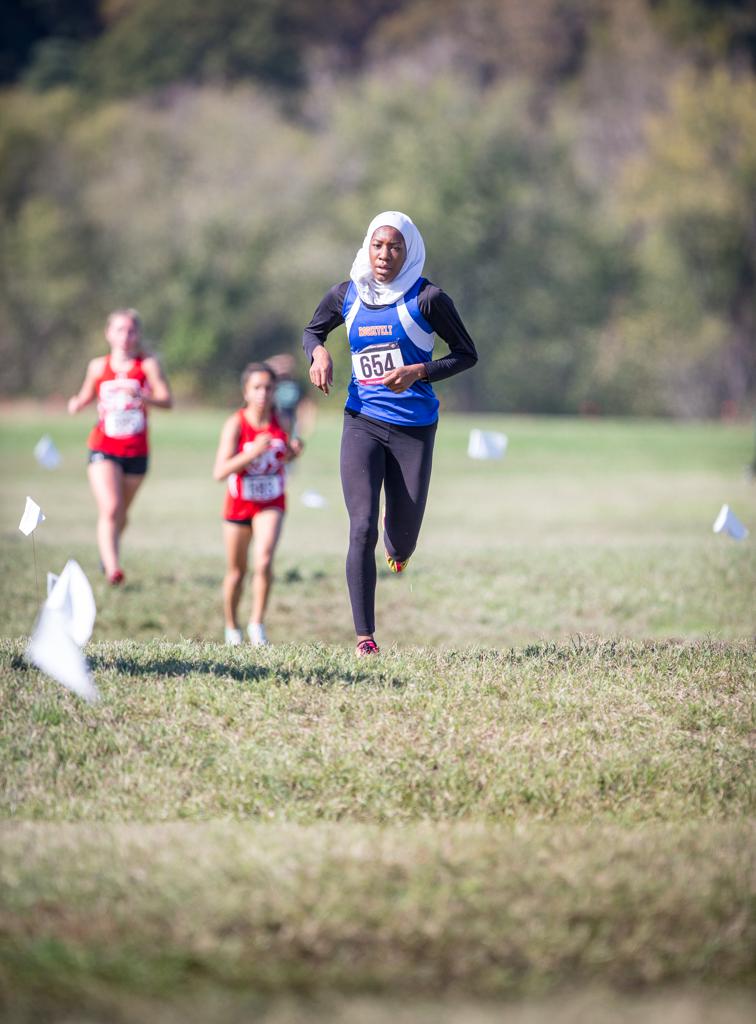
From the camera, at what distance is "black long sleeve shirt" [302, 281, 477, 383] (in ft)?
24.1

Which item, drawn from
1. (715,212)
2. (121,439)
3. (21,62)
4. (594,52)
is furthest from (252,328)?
(121,439)

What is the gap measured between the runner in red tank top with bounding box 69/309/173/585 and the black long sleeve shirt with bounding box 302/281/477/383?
11.3 feet

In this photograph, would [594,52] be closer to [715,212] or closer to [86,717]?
[715,212]

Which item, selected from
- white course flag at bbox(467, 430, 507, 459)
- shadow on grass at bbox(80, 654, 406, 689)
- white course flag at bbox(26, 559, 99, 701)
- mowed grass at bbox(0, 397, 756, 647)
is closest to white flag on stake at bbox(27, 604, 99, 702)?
white course flag at bbox(26, 559, 99, 701)

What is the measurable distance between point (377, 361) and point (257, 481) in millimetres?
2532

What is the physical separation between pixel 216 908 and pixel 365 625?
3.40 meters

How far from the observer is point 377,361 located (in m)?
7.43

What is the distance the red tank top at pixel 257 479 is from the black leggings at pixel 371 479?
213 centimetres

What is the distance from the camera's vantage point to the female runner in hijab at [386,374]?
289 inches

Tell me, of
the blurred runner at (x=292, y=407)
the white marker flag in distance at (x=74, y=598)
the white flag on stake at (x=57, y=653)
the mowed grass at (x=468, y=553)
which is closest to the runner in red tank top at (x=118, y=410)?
the mowed grass at (x=468, y=553)

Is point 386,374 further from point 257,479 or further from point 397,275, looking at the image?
point 257,479

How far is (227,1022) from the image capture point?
11.7ft

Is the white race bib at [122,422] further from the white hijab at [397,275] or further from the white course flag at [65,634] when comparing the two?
the white course flag at [65,634]

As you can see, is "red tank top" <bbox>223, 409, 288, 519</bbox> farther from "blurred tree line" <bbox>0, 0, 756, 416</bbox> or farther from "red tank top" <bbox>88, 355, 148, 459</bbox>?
"blurred tree line" <bbox>0, 0, 756, 416</bbox>
